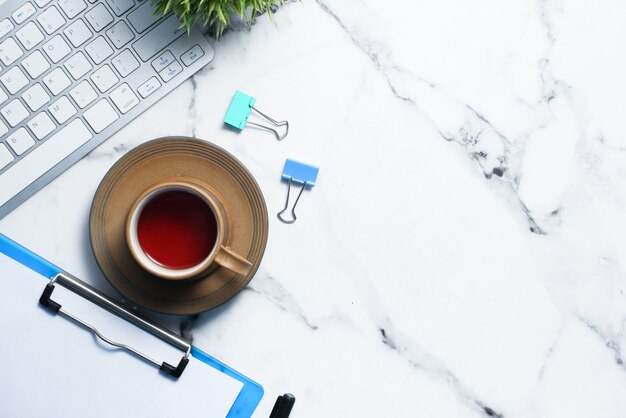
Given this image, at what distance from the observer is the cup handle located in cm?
72

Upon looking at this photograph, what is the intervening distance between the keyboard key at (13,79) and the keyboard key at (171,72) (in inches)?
6.4

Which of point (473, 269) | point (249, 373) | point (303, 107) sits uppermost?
point (303, 107)

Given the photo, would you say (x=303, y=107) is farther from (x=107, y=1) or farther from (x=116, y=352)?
(x=116, y=352)

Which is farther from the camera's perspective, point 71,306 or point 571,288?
point 571,288

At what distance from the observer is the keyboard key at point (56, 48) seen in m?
0.78

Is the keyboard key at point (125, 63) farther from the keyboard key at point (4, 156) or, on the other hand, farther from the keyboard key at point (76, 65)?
the keyboard key at point (4, 156)

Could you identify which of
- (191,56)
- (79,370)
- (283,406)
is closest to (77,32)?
(191,56)

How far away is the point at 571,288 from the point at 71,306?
642mm

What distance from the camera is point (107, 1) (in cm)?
79

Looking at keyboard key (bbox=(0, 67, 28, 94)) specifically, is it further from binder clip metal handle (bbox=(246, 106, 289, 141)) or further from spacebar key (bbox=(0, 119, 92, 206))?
binder clip metal handle (bbox=(246, 106, 289, 141))

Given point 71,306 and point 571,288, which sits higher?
point 571,288

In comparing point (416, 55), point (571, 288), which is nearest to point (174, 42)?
point (416, 55)

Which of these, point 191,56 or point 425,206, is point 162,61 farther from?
point 425,206

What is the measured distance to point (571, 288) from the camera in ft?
2.88
